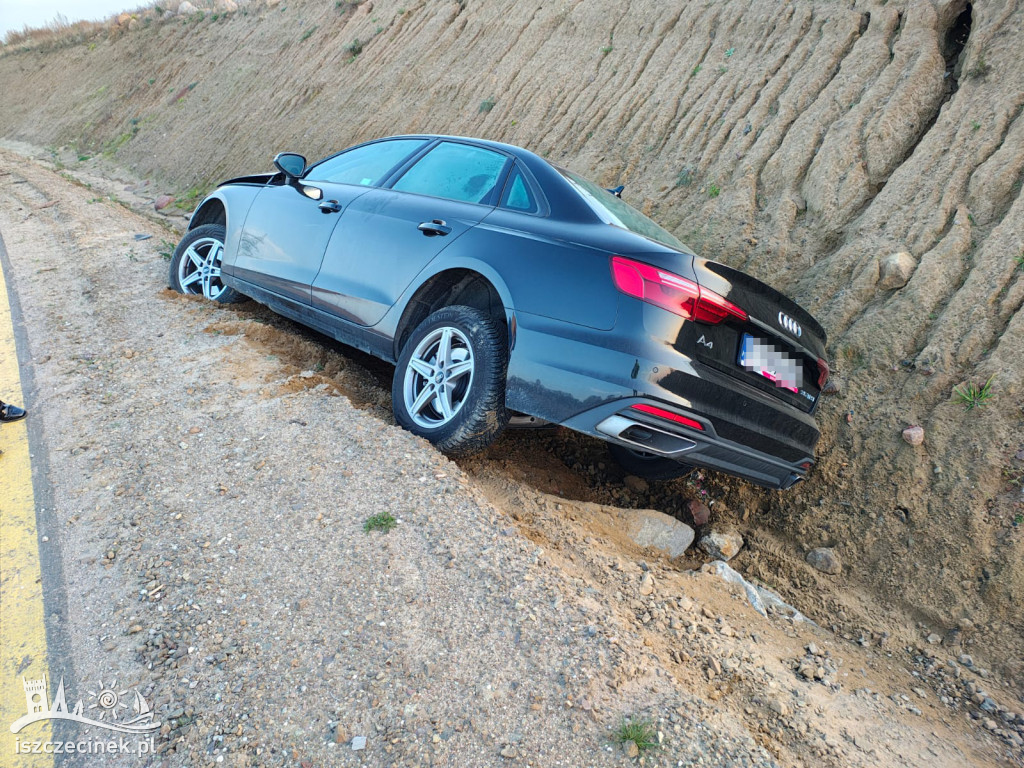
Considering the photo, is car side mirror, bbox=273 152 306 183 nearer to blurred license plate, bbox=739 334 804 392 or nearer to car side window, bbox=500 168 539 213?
car side window, bbox=500 168 539 213

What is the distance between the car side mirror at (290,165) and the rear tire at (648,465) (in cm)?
300

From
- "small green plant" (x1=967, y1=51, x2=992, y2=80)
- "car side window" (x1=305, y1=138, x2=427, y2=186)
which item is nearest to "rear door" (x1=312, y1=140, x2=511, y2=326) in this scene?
"car side window" (x1=305, y1=138, x2=427, y2=186)

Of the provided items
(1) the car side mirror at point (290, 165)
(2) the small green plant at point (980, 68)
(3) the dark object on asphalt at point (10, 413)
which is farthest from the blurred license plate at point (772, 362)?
(2) the small green plant at point (980, 68)

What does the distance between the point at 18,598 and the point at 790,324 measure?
3.56 metres

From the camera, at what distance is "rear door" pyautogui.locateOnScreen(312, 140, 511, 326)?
3.93 m

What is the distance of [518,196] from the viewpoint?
3807 millimetres

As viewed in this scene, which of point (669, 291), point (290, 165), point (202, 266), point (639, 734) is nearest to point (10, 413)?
point (202, 266)

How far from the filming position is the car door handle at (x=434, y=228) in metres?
3.86

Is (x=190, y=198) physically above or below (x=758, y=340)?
below

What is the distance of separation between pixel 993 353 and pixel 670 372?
263 cm

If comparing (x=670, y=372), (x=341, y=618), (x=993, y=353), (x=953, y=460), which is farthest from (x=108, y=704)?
(x=993, y=353)

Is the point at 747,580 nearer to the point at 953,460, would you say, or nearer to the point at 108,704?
the point at 953,460

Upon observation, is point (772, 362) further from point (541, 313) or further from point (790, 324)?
point (541, 313)

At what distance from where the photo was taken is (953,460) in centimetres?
412
